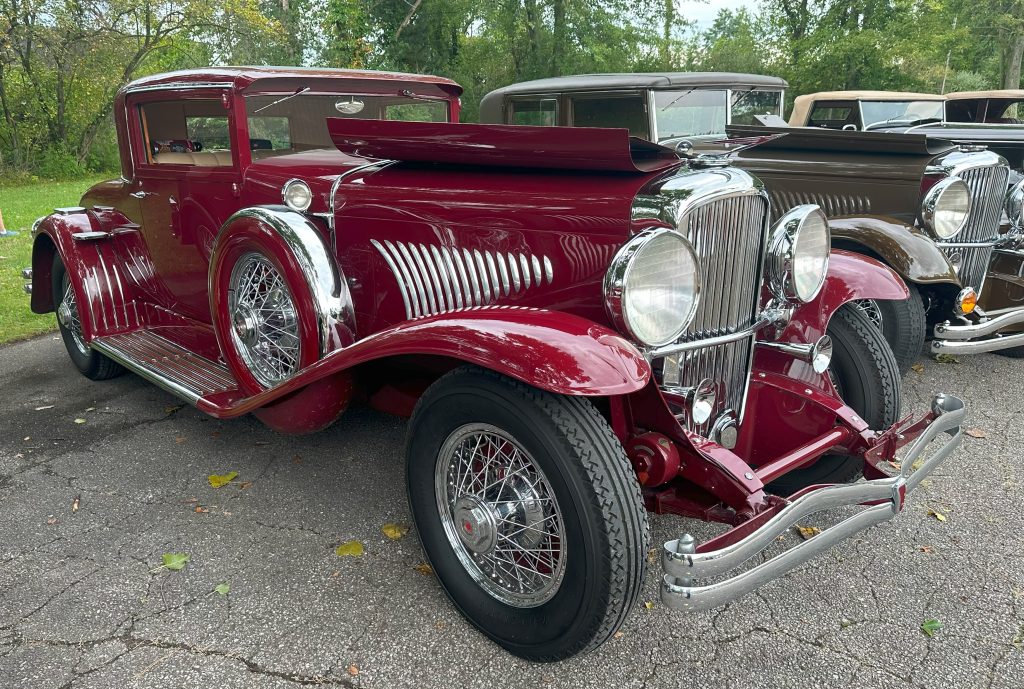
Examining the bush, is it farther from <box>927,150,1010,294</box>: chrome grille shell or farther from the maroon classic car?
<box>927,150,1010,294</box>: chrome grille shell

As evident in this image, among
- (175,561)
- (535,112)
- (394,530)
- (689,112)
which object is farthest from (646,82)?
(175,561)

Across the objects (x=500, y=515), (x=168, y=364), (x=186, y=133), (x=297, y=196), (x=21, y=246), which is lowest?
(x=500, y=515)

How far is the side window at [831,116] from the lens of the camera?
23.3ft

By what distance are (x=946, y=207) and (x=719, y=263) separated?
8.98ft

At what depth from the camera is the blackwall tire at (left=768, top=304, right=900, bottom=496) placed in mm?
2820

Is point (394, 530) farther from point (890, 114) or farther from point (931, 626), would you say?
point (890, 114)

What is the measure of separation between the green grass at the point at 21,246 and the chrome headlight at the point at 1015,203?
271 inches

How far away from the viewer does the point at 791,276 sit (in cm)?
253

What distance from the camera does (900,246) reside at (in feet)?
12.9

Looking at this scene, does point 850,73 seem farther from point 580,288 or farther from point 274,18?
point 580,288

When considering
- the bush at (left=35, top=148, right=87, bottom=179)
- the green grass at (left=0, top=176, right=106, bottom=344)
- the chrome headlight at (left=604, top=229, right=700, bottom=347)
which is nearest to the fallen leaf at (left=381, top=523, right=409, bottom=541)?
the chrome headlight at (left=604, top=229, right=700, bottom=347)

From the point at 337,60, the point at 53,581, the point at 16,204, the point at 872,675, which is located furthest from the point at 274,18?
the point at 872,675

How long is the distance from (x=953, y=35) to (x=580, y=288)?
57.6ft

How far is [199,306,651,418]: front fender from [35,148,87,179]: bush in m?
16.6
